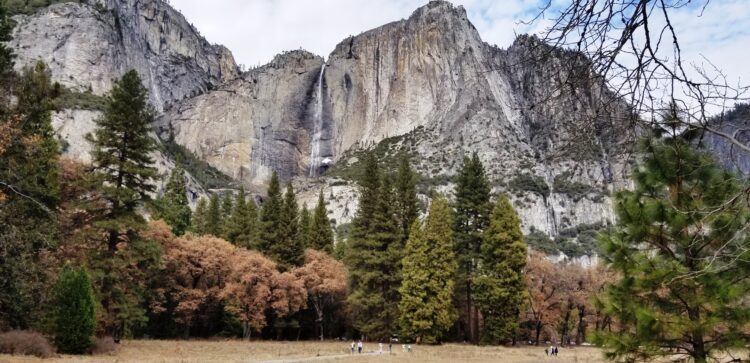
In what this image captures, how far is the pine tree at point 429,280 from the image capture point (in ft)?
116

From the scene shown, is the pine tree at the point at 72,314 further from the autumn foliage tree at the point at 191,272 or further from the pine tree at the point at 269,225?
the pine tree at the point at 269,225

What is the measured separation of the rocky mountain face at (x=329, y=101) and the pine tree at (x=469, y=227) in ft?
173

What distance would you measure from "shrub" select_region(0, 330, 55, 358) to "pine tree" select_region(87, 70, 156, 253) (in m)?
6.89

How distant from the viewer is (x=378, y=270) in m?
39.6

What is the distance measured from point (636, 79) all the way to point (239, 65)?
20024 centimetres

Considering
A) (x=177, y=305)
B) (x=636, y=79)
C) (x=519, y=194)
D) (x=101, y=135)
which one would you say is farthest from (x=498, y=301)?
(x=519, y=194)

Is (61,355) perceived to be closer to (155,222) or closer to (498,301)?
(155,222)

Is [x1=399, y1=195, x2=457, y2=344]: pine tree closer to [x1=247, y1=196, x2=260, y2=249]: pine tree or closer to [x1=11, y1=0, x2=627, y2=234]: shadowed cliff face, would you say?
[x1=247, y1=196, x2=260, y2=249]: pine tree

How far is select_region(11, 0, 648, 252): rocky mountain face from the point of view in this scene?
3706 inches

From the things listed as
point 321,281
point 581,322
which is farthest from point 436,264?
point 581,322

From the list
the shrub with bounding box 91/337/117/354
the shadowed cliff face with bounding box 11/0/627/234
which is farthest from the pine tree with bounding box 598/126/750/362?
the shadowed cliff face with bounding box 11/0/627/234

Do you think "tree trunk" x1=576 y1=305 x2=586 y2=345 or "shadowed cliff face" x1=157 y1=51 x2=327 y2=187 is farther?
"shadowed cliff face" x1=157 y1=51 x2=327 y2=187

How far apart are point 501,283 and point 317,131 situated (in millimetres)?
115239

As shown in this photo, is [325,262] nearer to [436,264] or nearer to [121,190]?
[436,264]
